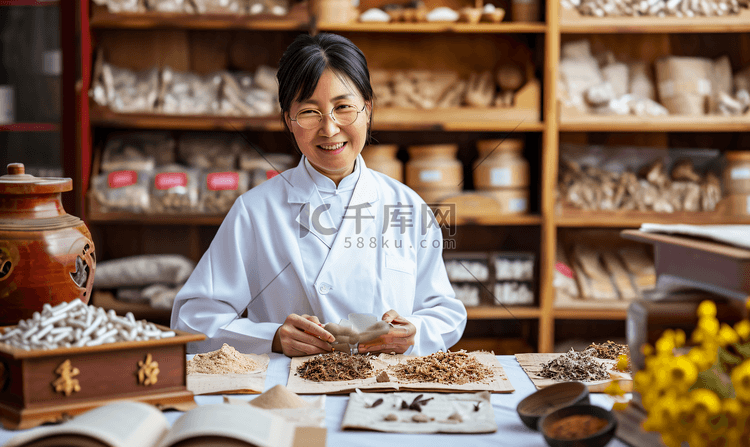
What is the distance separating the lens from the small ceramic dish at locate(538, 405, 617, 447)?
84cm

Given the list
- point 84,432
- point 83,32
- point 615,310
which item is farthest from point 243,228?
point 615,310

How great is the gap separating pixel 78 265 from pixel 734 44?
9.71 ft

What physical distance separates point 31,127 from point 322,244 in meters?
1.77

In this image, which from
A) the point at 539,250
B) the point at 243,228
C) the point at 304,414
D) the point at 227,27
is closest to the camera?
the point at 304,414

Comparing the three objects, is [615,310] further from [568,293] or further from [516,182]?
[516,182]

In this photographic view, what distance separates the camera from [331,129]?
5.31ft

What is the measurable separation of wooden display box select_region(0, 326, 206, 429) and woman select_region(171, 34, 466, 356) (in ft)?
1.69

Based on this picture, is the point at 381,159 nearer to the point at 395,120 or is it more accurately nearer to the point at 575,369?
the point at 395,120

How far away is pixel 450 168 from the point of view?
2678mm

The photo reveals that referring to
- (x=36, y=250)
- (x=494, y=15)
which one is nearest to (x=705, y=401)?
(x=36, y=250)

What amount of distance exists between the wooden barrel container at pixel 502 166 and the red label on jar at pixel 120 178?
59.2 inches

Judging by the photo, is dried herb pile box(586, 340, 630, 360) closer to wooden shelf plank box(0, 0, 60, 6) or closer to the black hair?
the black hair

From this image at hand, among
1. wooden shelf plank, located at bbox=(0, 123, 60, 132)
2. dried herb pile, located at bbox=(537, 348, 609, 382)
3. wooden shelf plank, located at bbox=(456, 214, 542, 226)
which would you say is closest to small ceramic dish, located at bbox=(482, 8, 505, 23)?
wooden shelf plank, located at bbox=(456, 214, 542, 226)

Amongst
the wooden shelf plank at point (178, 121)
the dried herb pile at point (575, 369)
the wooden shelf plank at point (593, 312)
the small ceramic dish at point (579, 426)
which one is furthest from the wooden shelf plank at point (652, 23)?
the small ceramic dish at point (579, 426)
